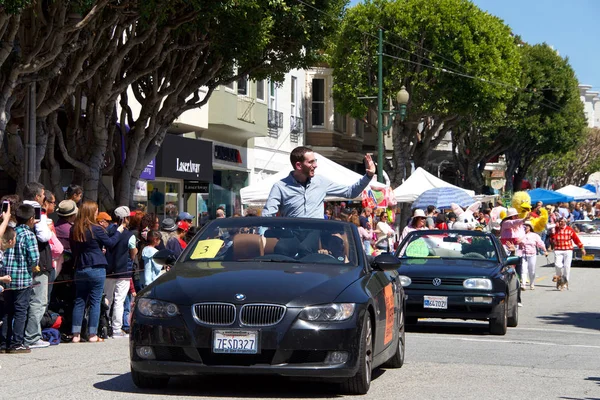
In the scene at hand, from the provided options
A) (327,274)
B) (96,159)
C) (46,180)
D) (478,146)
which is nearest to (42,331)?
(327,274)

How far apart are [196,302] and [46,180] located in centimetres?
1916

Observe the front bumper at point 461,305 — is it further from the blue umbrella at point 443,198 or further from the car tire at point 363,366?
the blue umbrella at point 443,198

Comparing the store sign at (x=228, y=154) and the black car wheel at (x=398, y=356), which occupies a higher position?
the store sign at (x=228, y=154)

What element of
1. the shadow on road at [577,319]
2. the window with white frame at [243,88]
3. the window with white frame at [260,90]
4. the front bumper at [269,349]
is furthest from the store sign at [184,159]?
the front bumper at [269,349]

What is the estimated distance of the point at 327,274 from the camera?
30.7 ft

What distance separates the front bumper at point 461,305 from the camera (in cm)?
1581

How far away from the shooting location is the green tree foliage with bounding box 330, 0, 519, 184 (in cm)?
4591

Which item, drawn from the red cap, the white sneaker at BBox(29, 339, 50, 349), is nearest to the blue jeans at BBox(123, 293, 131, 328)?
the red cap

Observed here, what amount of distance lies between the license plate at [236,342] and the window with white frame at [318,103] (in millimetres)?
40888

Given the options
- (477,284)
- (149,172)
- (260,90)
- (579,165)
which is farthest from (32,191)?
(579,165)

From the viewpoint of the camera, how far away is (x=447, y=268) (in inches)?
640

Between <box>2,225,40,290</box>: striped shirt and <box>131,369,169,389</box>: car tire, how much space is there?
3656 mm

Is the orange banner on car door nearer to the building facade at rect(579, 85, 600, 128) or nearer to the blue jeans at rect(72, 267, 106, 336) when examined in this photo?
the blue jeans at rect(72, 267, 106, 336)

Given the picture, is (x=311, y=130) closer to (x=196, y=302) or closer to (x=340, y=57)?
(x=340, y=57)
